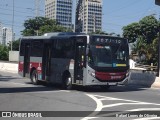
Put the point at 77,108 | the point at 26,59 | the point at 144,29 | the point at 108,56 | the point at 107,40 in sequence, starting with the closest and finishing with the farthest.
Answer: the point at 77,108 → the point at 108,56 → the point at 107,40 → the point at 26,59 → the point at 144,29

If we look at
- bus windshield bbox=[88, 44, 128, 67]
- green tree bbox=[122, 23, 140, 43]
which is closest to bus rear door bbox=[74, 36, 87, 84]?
bus windshield bbox=[88, 44, 128, 67]

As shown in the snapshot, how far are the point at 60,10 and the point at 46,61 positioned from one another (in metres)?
82.8

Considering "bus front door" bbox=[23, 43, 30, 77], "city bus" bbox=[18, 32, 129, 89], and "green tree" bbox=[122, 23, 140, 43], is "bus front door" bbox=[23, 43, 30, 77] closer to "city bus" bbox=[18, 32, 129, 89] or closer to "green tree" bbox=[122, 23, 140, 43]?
"city bus" bbox=[18, 32, 129, 89]

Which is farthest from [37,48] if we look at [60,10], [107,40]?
[60,10]

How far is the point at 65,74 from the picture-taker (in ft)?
74.6

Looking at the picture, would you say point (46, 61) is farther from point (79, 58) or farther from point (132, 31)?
point (132, 31)

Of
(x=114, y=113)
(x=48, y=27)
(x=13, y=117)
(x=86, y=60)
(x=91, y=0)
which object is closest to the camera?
(x=13, y=117)

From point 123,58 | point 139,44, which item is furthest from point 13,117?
point 139,44

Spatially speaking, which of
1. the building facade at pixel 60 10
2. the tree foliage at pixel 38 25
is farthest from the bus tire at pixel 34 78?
the tree foliage at pixel 38 25

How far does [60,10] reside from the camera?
106 meters

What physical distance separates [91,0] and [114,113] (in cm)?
7197

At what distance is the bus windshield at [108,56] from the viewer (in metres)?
20.8

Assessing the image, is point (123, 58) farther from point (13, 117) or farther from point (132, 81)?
point (13, 117)

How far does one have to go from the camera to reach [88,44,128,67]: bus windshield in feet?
68.2
